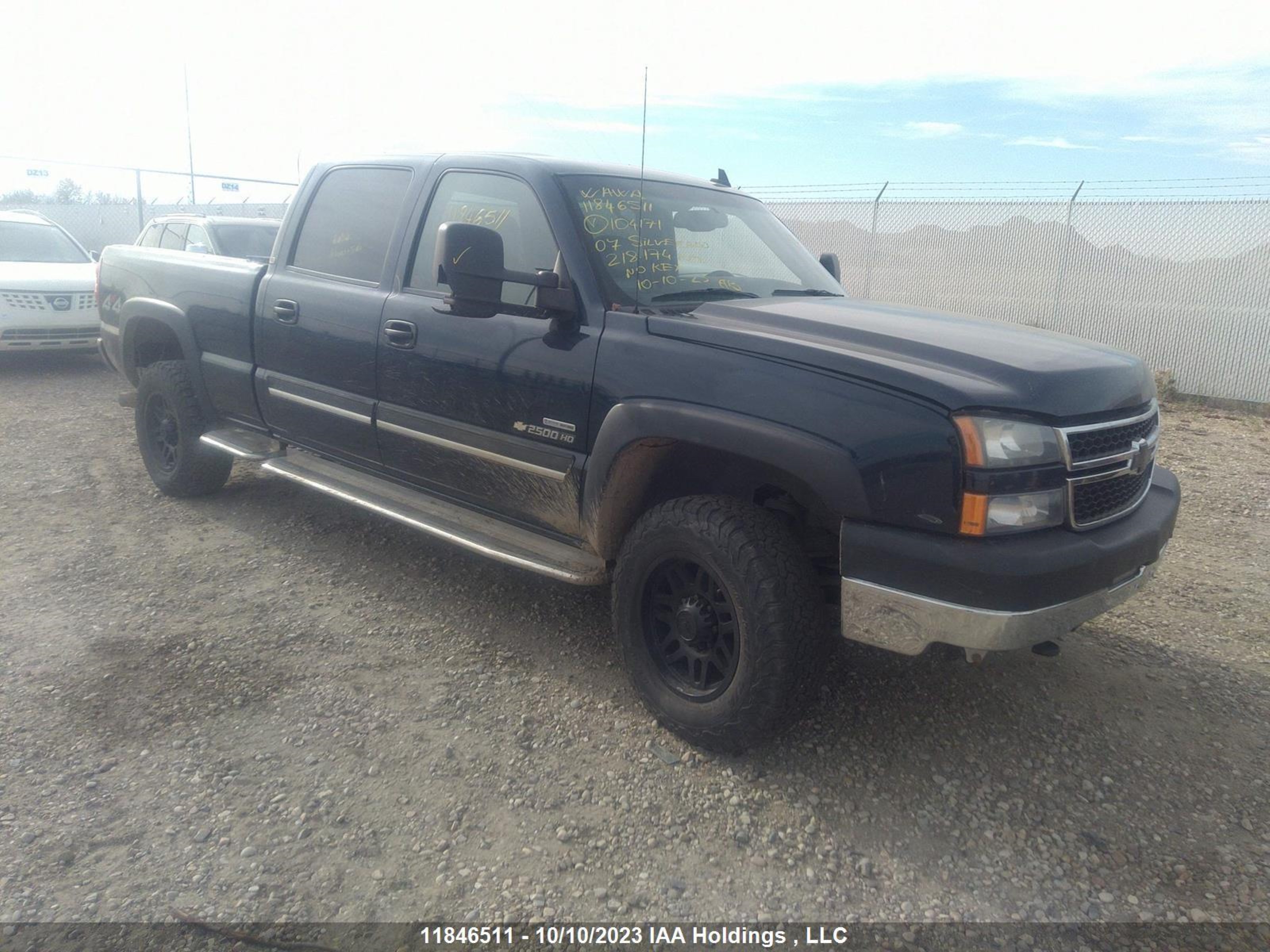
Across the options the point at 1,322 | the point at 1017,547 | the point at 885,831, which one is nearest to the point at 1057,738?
the point at 885,831

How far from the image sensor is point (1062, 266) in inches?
465

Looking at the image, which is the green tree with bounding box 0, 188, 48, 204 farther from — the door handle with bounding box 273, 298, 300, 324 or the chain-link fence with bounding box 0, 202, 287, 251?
the door handle with bounding box 273, 298, 300, 324

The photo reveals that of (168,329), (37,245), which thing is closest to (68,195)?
(37,245)

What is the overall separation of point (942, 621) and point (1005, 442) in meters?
0.52

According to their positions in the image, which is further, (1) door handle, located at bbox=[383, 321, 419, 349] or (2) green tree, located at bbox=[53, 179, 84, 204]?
(2) green tree, located at bbox=[53, 179, 84, 204]

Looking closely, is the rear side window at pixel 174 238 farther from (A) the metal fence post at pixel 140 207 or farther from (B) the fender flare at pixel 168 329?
(A) the metal fence post at pixel 140 207

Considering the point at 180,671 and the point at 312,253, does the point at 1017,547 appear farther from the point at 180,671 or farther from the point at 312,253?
the point at 312,253

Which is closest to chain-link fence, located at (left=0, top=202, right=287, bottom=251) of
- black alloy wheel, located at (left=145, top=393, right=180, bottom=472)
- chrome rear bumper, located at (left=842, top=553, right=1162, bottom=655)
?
black alloy wheel, located at (left=145, top=393, right=180, bottom=472)

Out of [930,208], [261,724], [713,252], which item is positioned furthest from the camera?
[930,208]

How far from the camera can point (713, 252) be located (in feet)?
12.4

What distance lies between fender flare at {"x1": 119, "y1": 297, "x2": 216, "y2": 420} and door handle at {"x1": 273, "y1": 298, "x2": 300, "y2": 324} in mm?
919

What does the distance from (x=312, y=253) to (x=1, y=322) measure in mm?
6599

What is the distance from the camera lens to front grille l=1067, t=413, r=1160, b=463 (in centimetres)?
261

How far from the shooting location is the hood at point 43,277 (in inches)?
361
